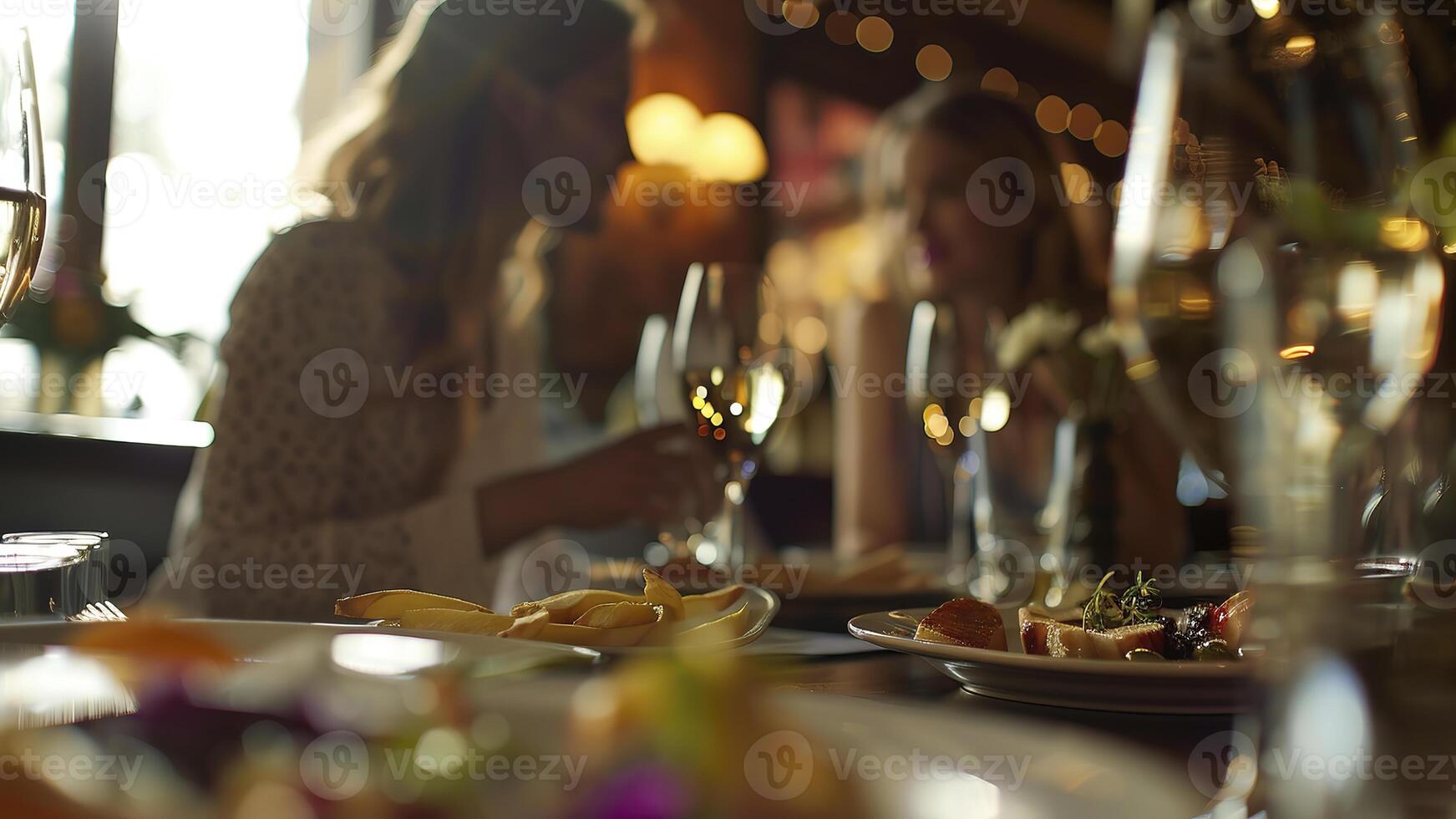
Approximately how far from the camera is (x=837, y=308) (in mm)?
5395

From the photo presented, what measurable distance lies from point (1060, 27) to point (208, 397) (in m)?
4.23

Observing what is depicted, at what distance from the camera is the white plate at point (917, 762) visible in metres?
0.15

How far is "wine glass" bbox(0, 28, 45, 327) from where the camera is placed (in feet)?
1.42

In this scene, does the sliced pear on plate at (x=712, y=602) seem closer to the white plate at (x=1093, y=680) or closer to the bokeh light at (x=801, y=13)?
the white plate at (x=1093, y=680)

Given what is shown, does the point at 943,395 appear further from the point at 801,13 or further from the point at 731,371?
the point at 801,13

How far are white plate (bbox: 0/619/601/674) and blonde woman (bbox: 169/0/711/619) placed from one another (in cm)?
101

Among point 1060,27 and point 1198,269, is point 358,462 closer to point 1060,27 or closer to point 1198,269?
point 1198,269

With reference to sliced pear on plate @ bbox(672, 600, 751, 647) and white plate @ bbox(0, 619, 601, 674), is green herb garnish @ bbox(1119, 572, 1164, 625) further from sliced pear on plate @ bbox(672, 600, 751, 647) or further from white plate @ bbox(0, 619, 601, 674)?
white plate @ bbox(0, 619, 601, 674)

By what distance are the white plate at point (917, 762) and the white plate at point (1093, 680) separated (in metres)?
0.17

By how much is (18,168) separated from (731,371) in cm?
50

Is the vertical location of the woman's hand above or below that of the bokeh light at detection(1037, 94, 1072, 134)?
below

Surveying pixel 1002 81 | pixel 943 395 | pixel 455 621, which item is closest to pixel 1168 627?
pixel 455 621

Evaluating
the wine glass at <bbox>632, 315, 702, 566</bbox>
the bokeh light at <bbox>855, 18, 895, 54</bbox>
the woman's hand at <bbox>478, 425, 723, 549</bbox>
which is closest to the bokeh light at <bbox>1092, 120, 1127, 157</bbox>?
the bokeh light at <bbox>855, 18, 895, 54</bbox>

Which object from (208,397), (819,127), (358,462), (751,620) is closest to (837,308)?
(819,127)
